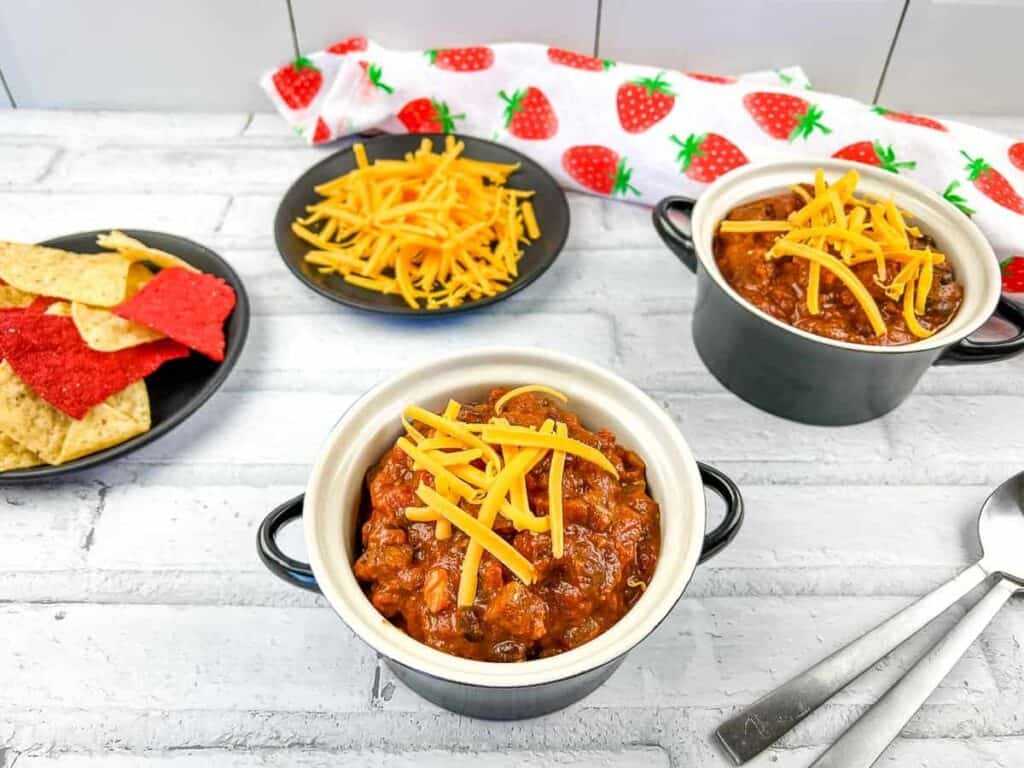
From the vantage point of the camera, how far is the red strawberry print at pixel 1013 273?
139 cm

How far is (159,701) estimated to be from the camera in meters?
0.98

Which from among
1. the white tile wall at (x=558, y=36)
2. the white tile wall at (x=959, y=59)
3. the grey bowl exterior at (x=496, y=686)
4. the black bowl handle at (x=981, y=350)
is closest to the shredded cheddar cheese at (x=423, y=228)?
the white tile wall at (x=558, y=36)

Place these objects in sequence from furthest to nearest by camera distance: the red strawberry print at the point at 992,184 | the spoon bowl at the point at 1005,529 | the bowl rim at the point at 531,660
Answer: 1. the red strawberry print at the point at 992,184
2. the spoon bowl at the point at 1005,529
3. the bowl rim at the point at 531,660

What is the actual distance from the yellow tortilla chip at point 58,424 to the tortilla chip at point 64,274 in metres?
0.16

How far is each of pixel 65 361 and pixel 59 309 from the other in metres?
0.12

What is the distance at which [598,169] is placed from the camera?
1676mm

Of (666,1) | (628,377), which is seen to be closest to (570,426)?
(628,377)

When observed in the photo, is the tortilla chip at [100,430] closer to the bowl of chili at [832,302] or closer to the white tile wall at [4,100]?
the bowl of chili at [832,302]

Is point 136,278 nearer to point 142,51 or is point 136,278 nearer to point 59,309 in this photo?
point 59,309

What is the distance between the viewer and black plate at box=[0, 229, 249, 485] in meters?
1.12

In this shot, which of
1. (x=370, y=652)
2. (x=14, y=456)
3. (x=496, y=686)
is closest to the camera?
(x=496, y=686)

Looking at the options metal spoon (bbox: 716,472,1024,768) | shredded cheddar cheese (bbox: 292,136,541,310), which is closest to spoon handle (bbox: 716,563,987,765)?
metal spoon (bbox: 716,472,1024,768)

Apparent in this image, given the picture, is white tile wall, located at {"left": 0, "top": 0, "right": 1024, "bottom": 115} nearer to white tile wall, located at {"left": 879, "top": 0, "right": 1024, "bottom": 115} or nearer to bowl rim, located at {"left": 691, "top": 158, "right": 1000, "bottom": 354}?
white tile wall, located at {"left": 879, "top": 0, "right": 1024, "bottom": 115}

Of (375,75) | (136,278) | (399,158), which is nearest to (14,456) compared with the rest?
(136,278)
